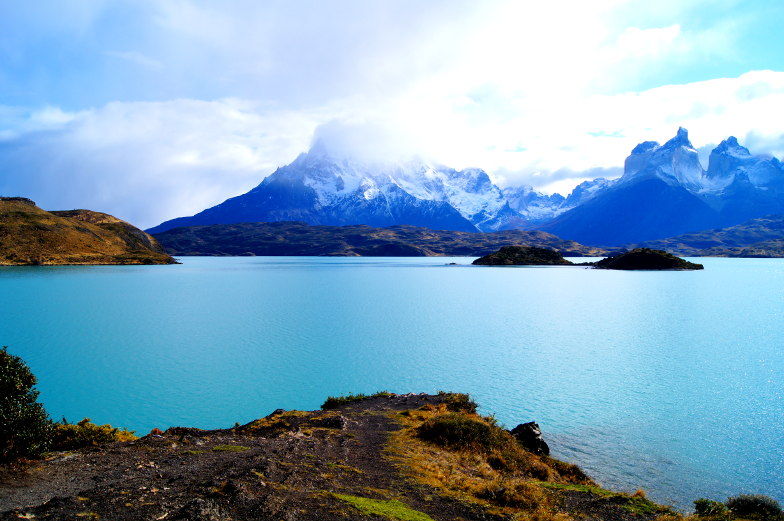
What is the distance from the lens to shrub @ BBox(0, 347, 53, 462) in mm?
16703

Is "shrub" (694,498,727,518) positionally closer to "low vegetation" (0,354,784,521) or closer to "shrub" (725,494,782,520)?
"low vegetation" (0,354,784,521)

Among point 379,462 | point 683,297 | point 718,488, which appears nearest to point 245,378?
point 379,462

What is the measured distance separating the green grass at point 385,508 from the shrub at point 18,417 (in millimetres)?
11913

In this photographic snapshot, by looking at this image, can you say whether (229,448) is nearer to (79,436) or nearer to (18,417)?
(79,436)

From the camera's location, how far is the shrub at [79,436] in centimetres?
2064

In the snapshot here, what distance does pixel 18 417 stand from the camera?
1698cm

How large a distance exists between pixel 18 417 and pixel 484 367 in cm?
3794

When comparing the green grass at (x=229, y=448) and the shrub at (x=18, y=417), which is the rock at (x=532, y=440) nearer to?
the green grass at (x=229, y=448)

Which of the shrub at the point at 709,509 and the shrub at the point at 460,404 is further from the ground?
the shrub at the point at 709,509

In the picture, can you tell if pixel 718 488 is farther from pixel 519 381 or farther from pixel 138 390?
pixel 138 390

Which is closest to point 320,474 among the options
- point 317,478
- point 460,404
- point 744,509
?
point 317,478

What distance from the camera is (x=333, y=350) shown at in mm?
53938

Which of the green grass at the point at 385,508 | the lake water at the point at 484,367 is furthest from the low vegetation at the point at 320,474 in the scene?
the lake water at the point at 484,367

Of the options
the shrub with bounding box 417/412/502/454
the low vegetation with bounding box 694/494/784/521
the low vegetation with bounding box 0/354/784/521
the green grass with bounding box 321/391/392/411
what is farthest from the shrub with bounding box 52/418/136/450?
the low vegetation with bounding box 694/494/784/521
